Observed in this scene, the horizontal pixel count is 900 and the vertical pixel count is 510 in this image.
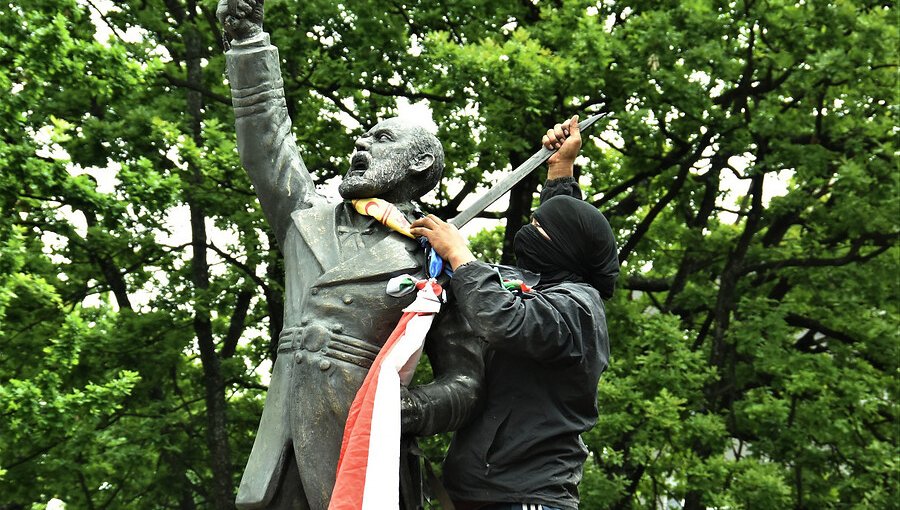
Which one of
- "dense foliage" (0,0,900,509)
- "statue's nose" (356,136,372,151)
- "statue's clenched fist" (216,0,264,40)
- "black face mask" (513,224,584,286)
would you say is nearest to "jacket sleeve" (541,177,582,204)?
"black face mask" (513,224,584,286)

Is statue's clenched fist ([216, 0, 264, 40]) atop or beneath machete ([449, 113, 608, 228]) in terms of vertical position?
atop

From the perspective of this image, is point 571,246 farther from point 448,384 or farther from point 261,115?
point 261,115

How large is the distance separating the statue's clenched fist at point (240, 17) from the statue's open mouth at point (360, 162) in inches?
23.4

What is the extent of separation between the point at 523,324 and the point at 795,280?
12.0 m

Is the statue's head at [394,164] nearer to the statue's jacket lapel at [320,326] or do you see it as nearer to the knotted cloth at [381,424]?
the statue's jacket lapel at [320,326]

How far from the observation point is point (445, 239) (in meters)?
4.43

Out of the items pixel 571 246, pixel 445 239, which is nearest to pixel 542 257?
pixel 571 246

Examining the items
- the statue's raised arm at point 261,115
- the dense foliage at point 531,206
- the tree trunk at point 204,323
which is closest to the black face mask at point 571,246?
the statue's raised arm at point 261,115

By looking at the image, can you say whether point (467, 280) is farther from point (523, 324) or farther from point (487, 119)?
point (487, 119)

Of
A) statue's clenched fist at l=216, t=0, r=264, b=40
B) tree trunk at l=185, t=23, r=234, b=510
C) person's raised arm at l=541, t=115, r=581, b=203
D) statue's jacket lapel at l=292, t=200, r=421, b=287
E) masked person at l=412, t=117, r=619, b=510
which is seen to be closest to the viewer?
masked person at l=412, t=117, r=619, b=510

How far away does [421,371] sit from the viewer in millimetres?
11664

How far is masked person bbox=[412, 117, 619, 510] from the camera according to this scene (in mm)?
4227

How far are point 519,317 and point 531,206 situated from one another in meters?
9.79

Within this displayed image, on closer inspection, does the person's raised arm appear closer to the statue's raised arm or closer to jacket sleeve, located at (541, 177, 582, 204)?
jacket sleeve, located at (541, 177, 582, 204)
